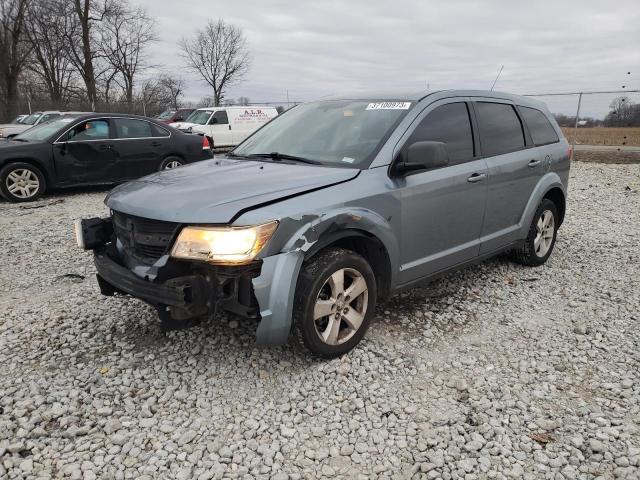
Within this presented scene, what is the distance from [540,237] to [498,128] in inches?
55.0

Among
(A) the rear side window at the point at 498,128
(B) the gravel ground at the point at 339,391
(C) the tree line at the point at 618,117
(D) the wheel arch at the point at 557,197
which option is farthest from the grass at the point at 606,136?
(B) the gravel ground at the point at 339,391

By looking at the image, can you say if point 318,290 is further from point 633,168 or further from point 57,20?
point 57,20

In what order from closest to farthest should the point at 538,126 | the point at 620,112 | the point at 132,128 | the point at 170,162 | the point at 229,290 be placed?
the point at 229,290, the point at 538,126, the point at 132,128, the point at 170,162, the point at 620,112

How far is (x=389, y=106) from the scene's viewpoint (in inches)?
144

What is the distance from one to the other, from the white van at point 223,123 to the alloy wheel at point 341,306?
14.9 m

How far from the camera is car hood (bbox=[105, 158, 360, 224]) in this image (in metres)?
2.64

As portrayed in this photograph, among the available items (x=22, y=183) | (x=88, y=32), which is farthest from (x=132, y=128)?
(x=88, y=32)

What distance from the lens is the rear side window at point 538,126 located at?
4758mm

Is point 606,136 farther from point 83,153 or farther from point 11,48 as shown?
point 11,48

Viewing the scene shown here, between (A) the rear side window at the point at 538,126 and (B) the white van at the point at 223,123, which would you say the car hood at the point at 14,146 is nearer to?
(A) the rear side window at the point at 538,126

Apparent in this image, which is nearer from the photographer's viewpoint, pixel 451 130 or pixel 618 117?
pixel 451 130

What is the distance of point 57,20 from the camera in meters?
33.6

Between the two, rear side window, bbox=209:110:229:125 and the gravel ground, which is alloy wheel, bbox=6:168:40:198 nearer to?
the gravel ground

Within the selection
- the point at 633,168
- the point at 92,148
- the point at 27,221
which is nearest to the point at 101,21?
the point at 92,148
